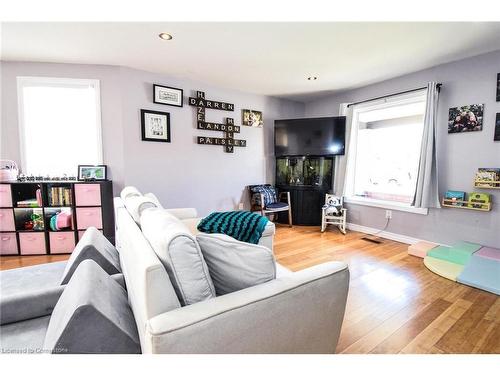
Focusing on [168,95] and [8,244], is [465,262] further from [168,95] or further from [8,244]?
[8,244]

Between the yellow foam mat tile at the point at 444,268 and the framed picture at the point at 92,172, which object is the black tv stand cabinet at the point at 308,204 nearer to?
the yellow foam mat tile at the point at 444,268

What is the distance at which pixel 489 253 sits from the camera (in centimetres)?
253

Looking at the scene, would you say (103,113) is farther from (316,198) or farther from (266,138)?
(316,198)

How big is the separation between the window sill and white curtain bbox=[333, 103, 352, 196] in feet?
0.73

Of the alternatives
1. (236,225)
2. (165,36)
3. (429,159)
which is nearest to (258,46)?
(165,36)

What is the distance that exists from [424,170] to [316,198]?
1666 mm

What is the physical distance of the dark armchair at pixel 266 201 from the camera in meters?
3.93

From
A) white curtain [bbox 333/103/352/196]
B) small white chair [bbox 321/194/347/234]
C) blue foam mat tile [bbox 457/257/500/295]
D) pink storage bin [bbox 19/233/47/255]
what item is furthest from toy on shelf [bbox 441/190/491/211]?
pink storage bin [bbox 19/233/47/255]

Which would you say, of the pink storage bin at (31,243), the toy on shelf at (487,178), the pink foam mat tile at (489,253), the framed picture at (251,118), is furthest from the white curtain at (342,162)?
the pink storage bin at (31,243)

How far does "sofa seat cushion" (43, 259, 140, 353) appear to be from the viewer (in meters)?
0.77

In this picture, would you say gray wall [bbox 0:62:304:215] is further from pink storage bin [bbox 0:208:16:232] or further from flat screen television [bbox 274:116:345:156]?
pink storage bin [bbox 0:208:16:232]
